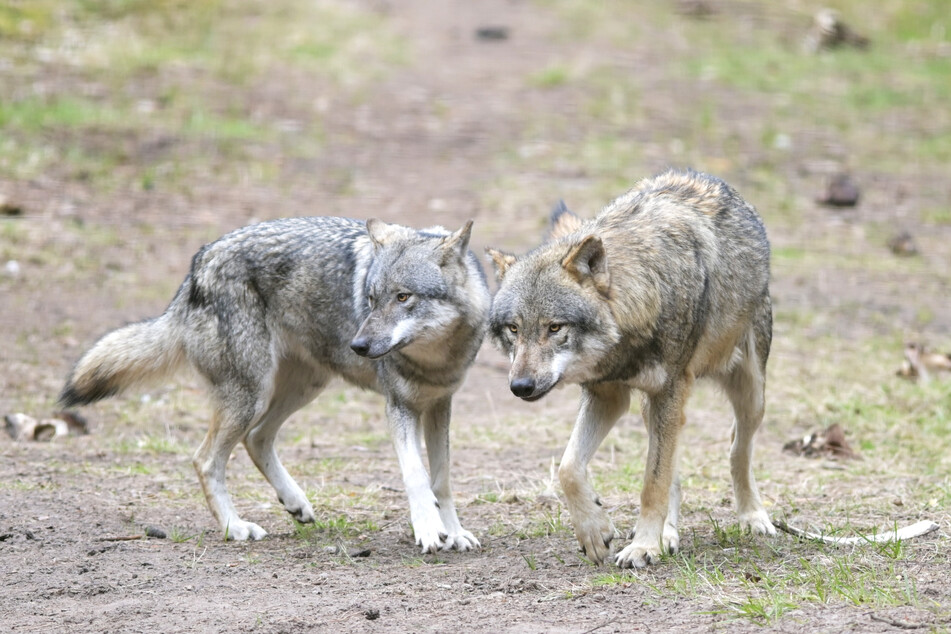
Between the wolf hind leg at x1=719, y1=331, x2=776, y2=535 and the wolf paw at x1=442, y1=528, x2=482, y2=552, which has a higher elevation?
the wolf hind leg at x1=719, y1=331, x2=776, y2=535

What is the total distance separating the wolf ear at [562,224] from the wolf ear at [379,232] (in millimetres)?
930

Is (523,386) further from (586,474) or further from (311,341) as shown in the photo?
(311,341)

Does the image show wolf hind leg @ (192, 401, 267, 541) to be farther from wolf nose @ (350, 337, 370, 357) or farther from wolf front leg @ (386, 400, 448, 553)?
wolf nose @ (350, 337, 370, 357)

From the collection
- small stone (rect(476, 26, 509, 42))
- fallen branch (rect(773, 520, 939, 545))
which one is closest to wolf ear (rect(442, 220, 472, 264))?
fallen branch (rect(773, 520, 939, 545))

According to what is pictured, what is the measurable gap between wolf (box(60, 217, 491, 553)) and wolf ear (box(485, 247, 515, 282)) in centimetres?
51

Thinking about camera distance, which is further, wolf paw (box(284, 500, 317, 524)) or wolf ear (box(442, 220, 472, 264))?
wolf paw (box(284, 500, 317, 524))

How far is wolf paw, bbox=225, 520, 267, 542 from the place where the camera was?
6.41 metres

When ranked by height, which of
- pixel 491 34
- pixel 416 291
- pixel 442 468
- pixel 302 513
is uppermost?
pixel 416 291

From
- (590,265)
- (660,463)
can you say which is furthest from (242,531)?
(590,265)

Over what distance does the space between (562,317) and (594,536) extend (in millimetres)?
1074

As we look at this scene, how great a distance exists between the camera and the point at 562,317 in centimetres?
538

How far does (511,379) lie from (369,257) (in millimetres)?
1792

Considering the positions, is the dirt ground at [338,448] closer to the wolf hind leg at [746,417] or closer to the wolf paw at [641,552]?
the wolf paw at [641,552]

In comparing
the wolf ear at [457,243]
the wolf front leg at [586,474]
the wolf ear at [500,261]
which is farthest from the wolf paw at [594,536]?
the wolf ear at [457,243]
